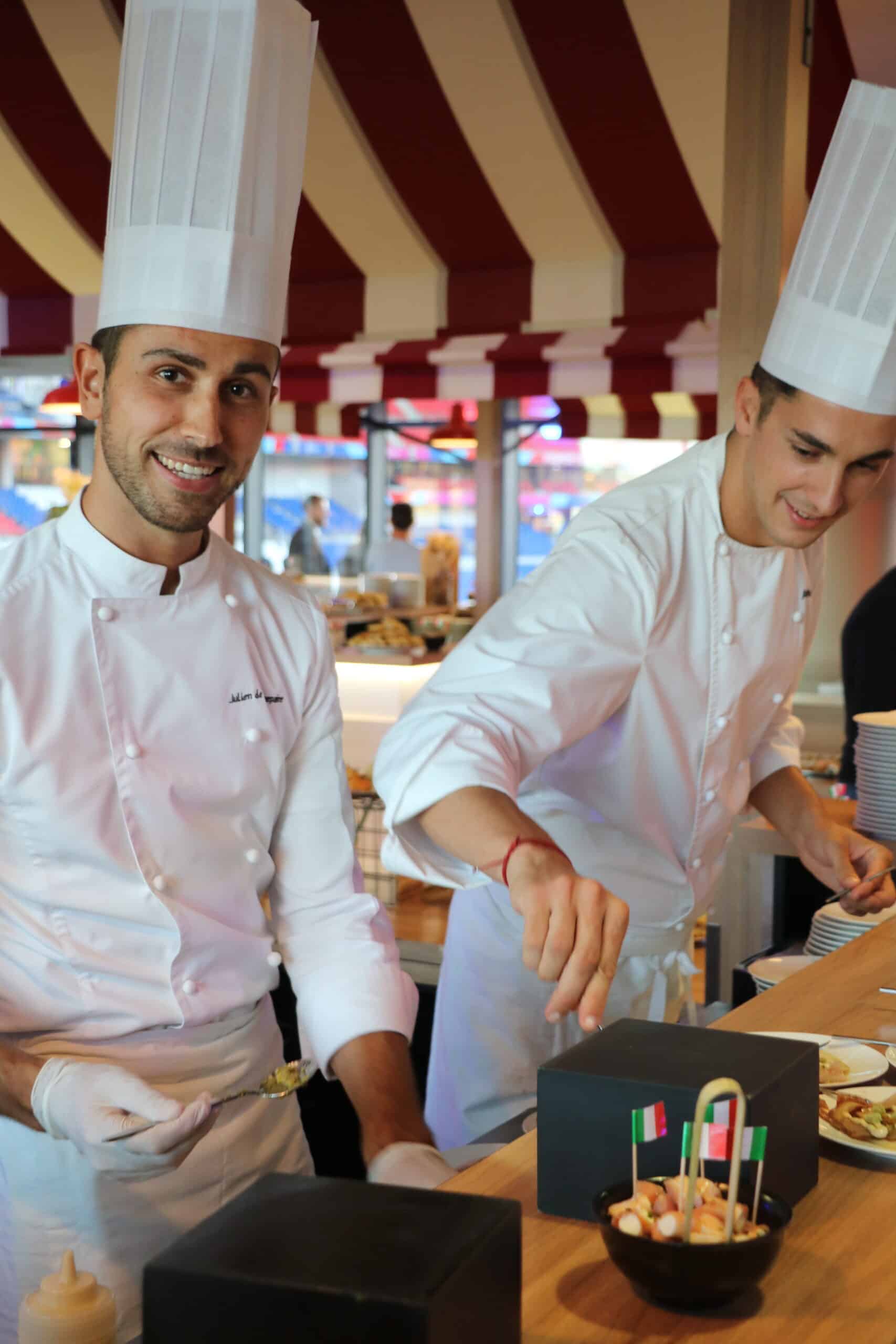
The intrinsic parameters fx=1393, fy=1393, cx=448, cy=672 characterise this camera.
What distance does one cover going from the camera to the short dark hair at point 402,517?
33.1ft

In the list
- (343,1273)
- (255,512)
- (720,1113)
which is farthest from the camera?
(255,512)

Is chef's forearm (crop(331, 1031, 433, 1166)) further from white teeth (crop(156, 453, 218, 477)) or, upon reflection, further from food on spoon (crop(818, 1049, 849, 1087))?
white teeth (crop(156, 453, 218, 477))

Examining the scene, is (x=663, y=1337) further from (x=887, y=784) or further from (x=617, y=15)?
(x=617, y=15)

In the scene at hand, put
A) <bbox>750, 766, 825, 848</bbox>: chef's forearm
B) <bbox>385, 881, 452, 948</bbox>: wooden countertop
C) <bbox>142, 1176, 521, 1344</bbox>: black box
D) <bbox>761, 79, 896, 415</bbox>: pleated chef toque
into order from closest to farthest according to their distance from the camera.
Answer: <bbox>142, 1176, 521, 1344</bbox>: black box, <bbox>761, 79, 896, 415</bbox>: pleated chef toque, <bbox>750, 766, 825, 848</bbox>: chef's forearm, <bbox>385, 881, 452, 948</bbox>: wooden countertop

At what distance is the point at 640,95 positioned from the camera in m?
4.76

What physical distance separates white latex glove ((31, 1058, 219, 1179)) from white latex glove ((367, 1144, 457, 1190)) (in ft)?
0.58

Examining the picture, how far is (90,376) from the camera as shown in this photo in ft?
5.45

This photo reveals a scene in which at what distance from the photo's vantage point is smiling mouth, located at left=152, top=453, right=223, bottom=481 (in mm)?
1553

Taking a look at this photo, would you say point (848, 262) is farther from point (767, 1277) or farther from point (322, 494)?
point (322, 494)

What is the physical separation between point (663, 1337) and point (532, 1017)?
1.14 meters

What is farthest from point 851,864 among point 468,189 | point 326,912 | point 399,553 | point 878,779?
point 399,553

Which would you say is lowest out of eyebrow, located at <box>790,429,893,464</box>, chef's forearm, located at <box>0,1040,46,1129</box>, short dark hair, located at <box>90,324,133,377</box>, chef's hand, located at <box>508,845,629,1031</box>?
chef's forearm, located at <box>0,1040,46,1129</box>

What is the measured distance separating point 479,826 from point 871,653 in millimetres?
2632

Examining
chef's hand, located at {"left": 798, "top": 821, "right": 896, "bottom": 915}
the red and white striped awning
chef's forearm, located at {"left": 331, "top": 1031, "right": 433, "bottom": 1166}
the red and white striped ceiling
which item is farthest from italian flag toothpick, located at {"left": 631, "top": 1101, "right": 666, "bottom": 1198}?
the red and white striped awning
